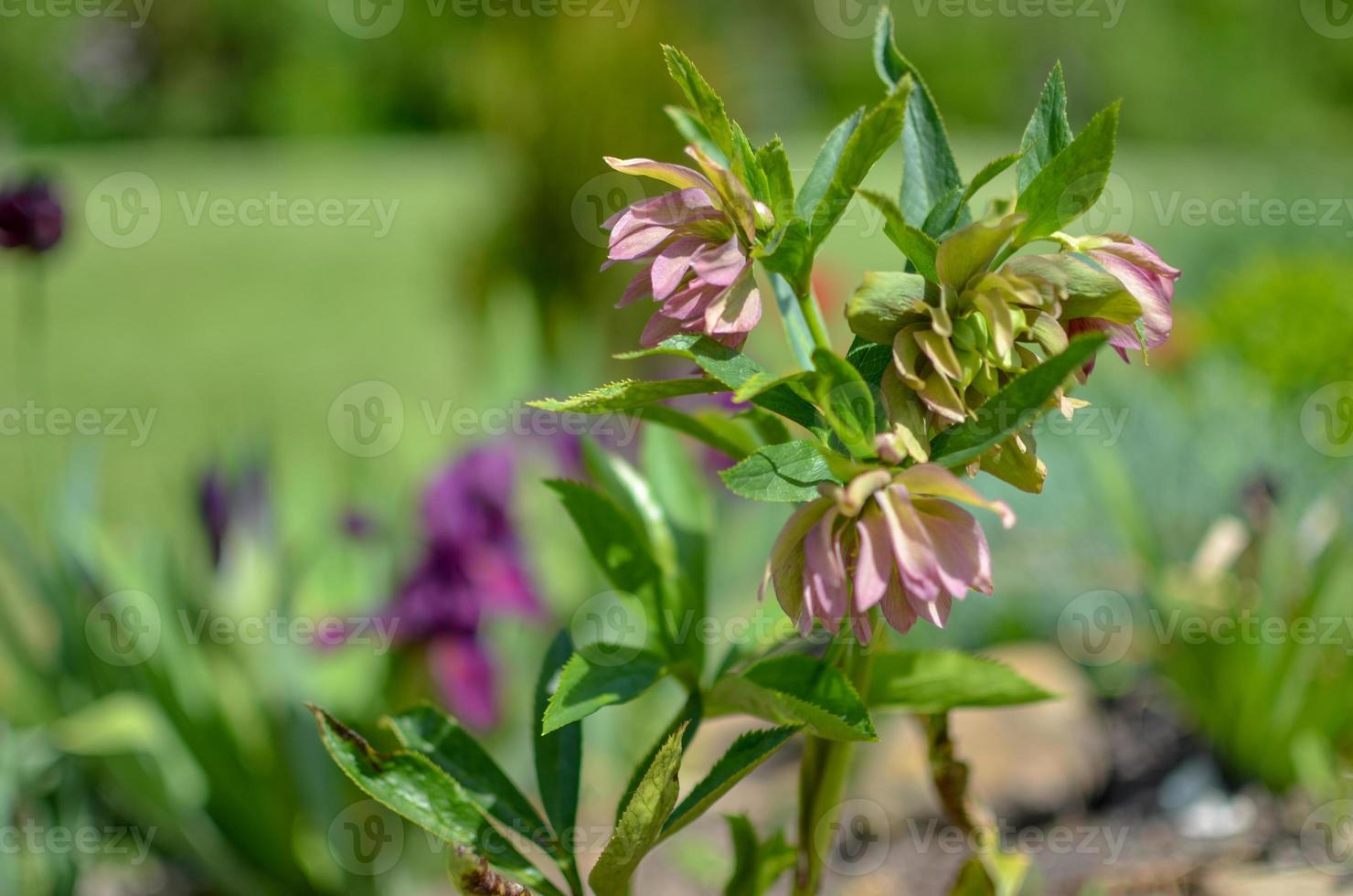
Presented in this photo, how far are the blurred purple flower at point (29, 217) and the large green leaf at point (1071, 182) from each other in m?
1.56

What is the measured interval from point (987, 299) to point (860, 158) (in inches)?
3.6

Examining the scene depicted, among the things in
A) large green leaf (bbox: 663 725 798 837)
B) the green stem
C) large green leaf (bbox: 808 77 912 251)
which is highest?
large green leaf (bbox: 808 77 912 251)

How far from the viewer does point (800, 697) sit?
2.05ft

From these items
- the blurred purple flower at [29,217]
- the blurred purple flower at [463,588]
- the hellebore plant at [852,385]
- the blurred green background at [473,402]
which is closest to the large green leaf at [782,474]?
the hellebore plant at [852,385]

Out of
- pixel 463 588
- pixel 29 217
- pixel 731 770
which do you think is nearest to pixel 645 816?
pixel 731 770

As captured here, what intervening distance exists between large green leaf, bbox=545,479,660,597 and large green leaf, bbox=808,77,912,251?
0.77 feet

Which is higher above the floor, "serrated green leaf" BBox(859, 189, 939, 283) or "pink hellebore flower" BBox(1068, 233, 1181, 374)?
"serrated green leaf" BBox(859, 189, 939, 283)

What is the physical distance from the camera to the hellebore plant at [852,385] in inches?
20.6

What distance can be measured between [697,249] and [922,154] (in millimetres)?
170

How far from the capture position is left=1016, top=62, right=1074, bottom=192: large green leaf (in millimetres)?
576

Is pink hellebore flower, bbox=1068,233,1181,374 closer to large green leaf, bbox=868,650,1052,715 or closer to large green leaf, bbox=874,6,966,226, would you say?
large green leaf, bbox=874,6,966,226

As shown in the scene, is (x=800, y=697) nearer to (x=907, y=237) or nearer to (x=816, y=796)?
(x=816, y=796)

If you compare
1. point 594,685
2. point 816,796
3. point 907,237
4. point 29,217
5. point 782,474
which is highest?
point 29,217

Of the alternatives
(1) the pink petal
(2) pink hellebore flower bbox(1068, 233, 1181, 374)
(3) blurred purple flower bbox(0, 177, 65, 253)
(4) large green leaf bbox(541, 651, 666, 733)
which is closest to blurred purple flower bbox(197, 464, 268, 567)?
(3) blurred purple flower bbox(0, 177, 65, 253)
